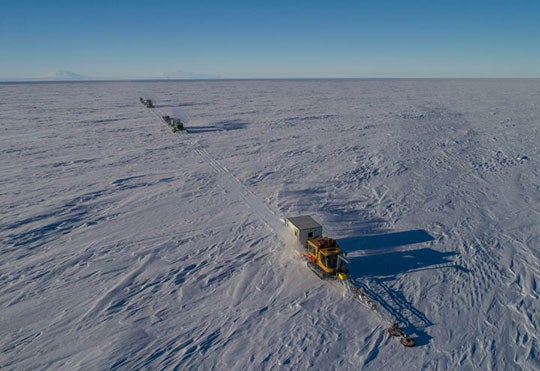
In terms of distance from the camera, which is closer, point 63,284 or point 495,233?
point 63,284

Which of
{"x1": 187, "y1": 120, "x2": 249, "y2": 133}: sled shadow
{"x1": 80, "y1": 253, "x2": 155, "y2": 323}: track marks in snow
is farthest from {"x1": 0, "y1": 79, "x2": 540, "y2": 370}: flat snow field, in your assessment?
{"x1": 187, "y1": 120, "x2": 249, "y2": 133}: sled shadow

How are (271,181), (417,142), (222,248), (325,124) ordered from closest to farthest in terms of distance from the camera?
(222,248) < (271,181) < (417,142) < (325,124)

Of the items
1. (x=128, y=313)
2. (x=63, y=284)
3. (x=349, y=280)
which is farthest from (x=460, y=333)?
(x=63, y=284)

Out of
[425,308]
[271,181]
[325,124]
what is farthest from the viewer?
[325,124]

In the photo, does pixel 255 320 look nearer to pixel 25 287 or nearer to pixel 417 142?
pixel 25 287

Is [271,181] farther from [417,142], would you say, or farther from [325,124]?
[325,124]

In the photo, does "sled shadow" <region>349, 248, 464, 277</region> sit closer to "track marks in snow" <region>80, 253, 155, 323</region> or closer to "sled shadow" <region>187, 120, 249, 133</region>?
"track marks in snow" <region>80, 253, 155, 323</region>
